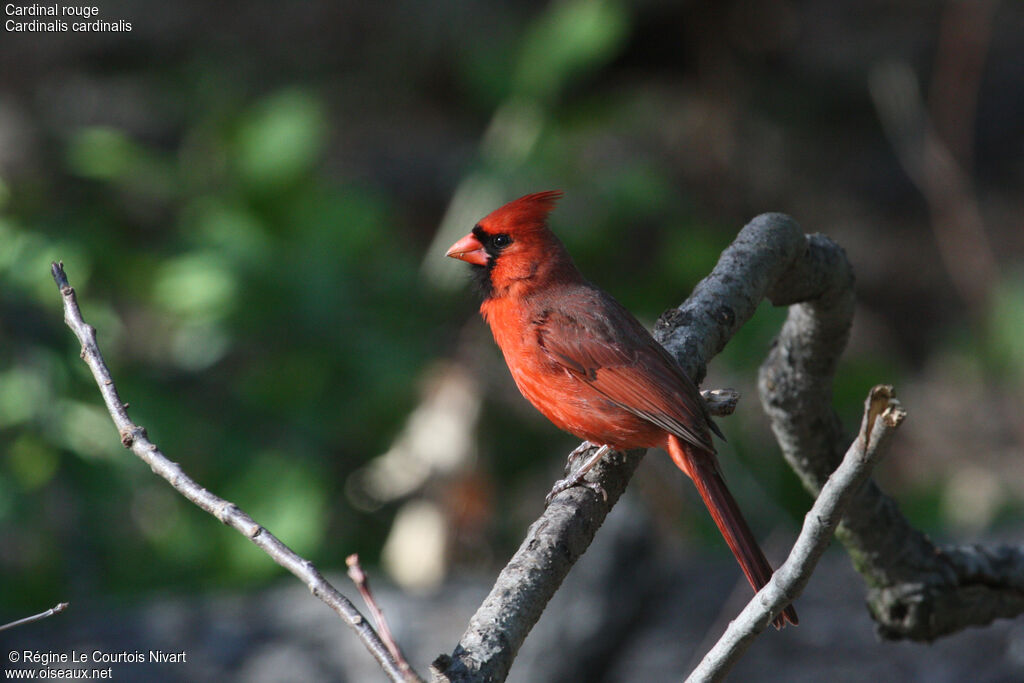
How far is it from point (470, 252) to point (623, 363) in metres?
0.59

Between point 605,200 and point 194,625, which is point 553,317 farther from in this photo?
point 605,200

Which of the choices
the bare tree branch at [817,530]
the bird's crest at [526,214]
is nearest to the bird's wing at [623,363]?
the bird's crest at [526,214]

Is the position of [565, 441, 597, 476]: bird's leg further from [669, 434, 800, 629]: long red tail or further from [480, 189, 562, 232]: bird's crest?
[480, 189, 562, 232]: bird's crest

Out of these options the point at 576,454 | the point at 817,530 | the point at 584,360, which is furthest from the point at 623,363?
the point at 817,530

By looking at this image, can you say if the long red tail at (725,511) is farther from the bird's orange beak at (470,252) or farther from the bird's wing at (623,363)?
the bird's orange beak at (470,252)

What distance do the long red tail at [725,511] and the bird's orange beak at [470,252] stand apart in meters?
0.75

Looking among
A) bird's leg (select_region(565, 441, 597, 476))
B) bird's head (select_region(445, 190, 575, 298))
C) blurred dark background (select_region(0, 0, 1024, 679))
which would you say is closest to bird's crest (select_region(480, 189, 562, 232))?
bird's head (select_region(445, 190, 575, 298))

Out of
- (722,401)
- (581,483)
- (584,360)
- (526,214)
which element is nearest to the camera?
(581,483)

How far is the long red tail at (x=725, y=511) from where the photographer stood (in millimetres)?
2213

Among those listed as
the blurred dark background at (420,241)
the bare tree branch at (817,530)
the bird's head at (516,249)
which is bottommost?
the bare tree branch at (817,530)

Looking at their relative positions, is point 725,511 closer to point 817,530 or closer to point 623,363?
point 623,363

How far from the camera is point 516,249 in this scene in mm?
2859

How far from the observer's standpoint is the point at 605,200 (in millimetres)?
5004

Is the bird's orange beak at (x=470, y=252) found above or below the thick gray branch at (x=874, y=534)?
above
